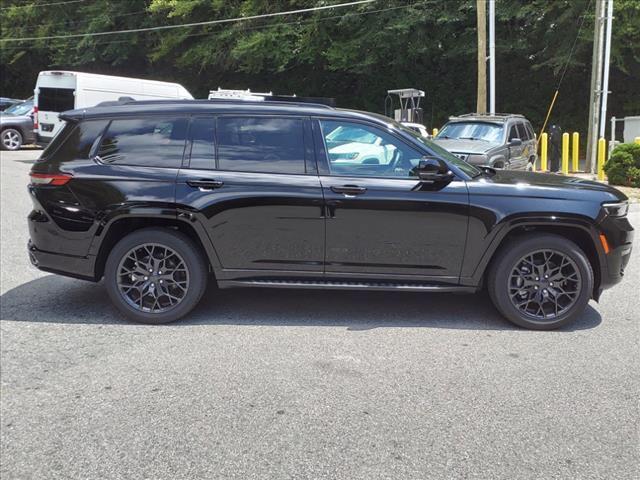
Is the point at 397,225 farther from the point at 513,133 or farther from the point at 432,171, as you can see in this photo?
the point at 513,133

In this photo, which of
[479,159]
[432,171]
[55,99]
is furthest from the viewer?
[55,99]

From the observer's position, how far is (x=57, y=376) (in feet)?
13.4

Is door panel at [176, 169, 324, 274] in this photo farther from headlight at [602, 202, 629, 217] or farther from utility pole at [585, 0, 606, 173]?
utility pole at [585, 0, 606, 173]

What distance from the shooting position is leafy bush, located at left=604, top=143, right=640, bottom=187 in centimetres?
1450

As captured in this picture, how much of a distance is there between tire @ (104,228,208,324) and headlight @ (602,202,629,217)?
337cm

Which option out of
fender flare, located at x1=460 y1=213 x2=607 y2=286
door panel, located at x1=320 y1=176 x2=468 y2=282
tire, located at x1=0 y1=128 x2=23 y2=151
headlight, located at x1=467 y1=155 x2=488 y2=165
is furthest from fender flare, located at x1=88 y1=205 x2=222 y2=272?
tire, located at x1=0 y1=128 x2=23 y2=151

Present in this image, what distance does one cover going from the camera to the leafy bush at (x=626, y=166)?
1450 centimetres

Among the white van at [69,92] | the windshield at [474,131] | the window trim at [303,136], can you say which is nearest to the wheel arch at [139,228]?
the window trim at [303,136]

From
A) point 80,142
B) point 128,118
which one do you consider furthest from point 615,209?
point 80,142

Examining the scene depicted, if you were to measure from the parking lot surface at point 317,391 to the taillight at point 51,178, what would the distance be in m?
1.17

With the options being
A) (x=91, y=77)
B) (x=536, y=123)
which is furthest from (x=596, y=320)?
(x=536, y=123)

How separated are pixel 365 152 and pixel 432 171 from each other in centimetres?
61

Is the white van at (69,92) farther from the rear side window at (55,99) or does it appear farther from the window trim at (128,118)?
the window trim at (128,118)

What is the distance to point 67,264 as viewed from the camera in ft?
17.0
